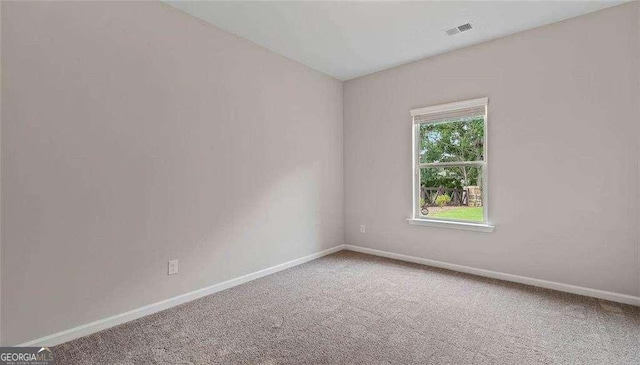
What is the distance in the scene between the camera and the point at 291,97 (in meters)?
3.72

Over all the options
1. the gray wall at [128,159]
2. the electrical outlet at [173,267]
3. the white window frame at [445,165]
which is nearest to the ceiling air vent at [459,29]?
the white window frame at [445,165]

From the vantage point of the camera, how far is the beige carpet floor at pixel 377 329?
1846 millimetres

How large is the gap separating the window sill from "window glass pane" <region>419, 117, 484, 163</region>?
76 cm

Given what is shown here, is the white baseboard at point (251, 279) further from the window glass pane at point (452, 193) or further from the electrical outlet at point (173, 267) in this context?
the window glass pane at point (452, 193)

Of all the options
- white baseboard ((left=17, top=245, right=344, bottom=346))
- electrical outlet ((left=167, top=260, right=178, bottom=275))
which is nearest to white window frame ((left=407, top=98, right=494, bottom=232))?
white baseboard ((left=17, top=245, right=344, bottom=346))

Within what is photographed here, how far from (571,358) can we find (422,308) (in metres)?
0.97

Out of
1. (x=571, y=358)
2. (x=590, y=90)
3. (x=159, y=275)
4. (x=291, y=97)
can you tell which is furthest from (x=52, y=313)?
(x=590, y=90)

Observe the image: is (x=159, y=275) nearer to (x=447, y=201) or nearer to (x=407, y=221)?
(x=407, y=221)

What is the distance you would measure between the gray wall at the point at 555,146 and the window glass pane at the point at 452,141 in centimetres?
19

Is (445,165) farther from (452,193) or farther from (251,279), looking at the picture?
(251,279)

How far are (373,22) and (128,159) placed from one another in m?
2.52

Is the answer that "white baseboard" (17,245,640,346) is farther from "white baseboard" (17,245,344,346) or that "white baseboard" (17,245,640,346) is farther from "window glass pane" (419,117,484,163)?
"window glass pane" (419,117,484,163)

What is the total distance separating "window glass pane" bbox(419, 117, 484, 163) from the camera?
11.3 feet

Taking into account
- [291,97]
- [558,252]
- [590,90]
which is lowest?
[558,252]
